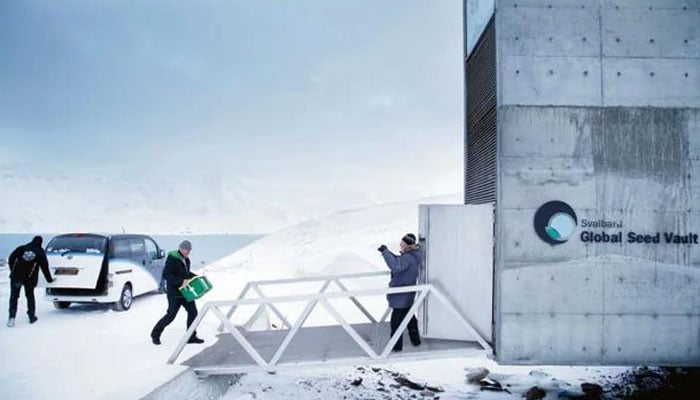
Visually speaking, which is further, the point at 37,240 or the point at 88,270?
the point at 88,270

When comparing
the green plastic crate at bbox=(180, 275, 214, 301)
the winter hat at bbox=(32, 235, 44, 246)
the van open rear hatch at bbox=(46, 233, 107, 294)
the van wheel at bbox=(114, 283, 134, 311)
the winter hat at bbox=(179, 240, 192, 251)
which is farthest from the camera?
the van wheel at bbox=(114, 283, 134, 311)

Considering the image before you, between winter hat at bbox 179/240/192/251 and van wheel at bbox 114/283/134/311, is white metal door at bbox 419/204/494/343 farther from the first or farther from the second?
van wheel at bbox 114/283/134/311

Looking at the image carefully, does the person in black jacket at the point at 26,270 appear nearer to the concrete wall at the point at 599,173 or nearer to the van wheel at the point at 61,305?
the van wheel at the point at 61,305

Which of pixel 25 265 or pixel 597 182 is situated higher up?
pixel 597 182

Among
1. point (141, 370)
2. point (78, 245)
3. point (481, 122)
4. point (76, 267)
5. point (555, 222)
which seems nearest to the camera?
point (555, 222)

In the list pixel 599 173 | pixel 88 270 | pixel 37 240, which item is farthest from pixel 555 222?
pixel 88 270

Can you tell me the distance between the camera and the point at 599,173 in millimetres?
6305

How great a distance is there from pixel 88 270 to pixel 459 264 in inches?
328

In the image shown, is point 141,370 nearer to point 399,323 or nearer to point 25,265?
point 399,323

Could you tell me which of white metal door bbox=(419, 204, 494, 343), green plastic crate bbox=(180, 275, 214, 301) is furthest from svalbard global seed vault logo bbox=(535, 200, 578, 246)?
green plastic crate bbox=(180, 275, 214, 301)

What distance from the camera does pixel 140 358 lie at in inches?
277

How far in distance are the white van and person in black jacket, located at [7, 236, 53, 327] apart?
2.77 feet

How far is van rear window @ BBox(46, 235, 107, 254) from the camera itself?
10.9m

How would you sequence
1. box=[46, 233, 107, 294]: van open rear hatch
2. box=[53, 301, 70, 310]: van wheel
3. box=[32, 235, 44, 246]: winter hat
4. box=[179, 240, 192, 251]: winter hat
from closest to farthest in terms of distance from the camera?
1. box=[179, 240, 192, 251]: winter hat
2. box=[32, 235, 44, 246]: winter hat
3. box=[46, 233, 107, 294]: van open rear hatch
4. box=[53, 301, 70, 310]: van wheel
